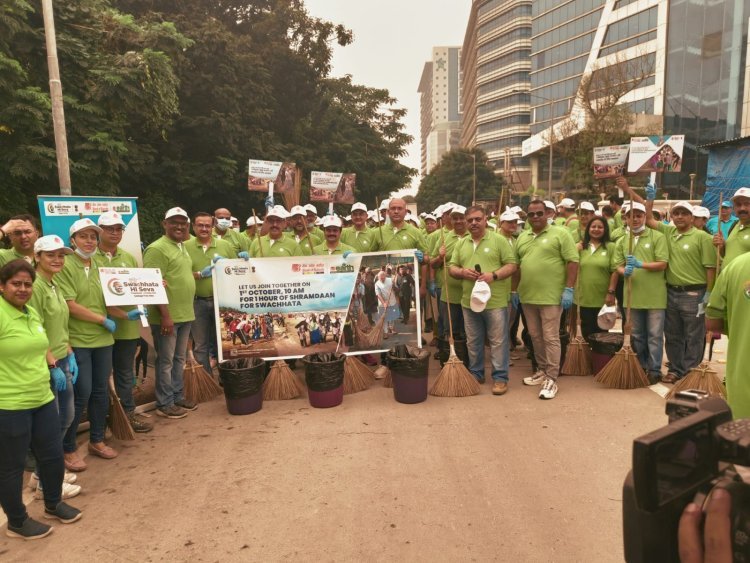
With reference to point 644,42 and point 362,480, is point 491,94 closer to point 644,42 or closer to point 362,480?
point 644,42

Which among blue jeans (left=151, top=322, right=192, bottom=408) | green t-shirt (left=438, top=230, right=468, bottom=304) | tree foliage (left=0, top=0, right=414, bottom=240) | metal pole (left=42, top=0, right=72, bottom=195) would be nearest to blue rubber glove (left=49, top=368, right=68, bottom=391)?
blue jeans (left=151, top=322, right=192, bottom=408)

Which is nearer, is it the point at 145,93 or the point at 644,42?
the point at 145,93

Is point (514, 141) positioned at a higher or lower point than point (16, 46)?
higher

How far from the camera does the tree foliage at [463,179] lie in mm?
71312

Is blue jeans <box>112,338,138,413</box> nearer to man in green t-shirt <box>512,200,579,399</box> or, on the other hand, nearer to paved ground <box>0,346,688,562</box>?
paved ground <box>0,346,688,562</box>

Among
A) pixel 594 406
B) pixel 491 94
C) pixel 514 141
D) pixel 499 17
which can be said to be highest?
pixel 499 17

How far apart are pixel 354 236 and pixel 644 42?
60465mm

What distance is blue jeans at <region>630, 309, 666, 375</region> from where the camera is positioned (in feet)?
21.2

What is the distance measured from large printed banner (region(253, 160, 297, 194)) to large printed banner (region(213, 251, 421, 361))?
2.34 meters

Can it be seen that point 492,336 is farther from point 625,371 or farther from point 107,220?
point 107,220

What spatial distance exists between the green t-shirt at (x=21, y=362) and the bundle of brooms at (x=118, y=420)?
1661mm

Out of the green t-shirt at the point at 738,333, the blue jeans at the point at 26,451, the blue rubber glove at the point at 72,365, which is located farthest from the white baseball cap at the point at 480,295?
the blue jeans at the point at 26,451

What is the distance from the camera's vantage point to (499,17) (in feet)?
314

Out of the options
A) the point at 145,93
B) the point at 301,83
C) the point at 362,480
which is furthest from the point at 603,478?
the point at 301,83
